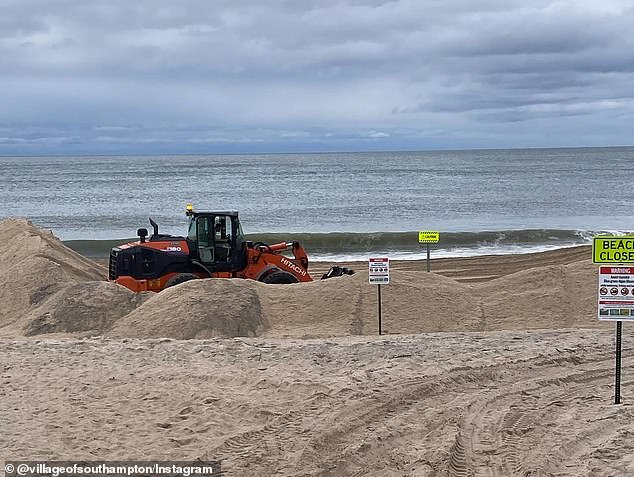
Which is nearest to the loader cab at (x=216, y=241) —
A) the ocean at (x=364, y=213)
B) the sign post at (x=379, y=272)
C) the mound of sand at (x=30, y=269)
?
the mound of sand at (x=30, y=269)

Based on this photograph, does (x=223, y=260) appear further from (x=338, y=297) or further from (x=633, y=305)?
(x=633, y=305)

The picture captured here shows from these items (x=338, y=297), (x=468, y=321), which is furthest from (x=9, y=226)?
(x=468, y=321)

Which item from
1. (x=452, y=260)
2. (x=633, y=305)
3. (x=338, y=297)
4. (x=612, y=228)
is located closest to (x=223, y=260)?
(x=338, y=297)

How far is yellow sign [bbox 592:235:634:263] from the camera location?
269 inches

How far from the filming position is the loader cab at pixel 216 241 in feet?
46.6

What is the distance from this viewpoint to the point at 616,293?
691cm

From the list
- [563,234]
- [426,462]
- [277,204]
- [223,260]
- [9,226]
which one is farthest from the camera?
[277,204]

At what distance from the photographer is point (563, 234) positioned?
31016 millimetres

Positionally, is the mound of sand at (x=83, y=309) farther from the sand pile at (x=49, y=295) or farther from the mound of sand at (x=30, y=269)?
the mound of sand at (x=30, y=269)

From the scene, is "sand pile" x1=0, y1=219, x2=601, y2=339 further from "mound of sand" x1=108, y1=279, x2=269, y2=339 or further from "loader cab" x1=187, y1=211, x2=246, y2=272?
"loader cab" x1=187, y1=211, x2=246, y2=272

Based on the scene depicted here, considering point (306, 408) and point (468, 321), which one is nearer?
point (306, 408)

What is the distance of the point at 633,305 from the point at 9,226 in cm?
1606

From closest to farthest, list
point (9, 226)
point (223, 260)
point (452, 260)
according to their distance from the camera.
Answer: point (223, 260)
point (9, 226)
point (452, 260)

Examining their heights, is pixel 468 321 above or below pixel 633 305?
below
